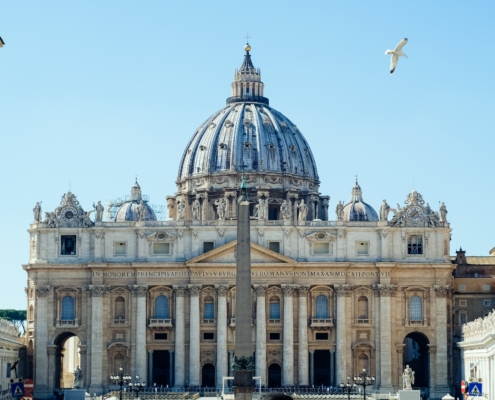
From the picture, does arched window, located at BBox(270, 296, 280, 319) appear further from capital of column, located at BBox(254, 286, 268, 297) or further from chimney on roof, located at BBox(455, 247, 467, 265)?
chimney on roof, located at BBox(455, 247, 467, 265)

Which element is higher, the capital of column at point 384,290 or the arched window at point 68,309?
the capital of column at point 384,290

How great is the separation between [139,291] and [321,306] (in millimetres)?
15128

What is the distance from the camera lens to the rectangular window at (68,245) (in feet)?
423

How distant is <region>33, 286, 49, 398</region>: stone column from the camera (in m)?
124

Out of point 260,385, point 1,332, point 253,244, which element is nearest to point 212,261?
point 253,244

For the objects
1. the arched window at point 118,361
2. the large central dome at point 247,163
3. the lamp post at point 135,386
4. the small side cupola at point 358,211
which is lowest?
the lamp post at point 135,386

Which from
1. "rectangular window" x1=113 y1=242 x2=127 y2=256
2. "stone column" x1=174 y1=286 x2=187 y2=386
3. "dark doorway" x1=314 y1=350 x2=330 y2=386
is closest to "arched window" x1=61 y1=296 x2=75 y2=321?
"rectangular window" x1=113 y1=242 x2=127 y2=256

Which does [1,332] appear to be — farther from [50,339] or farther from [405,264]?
[405,264]

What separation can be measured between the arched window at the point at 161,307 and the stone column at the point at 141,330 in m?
1.41

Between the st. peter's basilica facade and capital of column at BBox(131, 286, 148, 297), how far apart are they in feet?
0.27

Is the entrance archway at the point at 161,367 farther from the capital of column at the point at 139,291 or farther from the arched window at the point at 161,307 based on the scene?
the capital of column at the point at 139,291

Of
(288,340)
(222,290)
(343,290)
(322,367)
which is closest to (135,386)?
(222,290)

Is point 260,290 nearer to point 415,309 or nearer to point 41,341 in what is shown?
point 415,309

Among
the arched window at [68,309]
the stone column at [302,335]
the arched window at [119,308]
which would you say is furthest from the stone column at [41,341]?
the stone column at [302,335]
